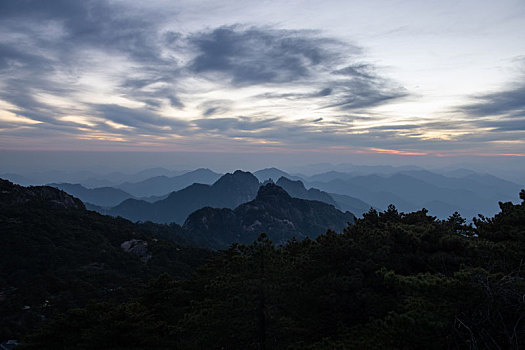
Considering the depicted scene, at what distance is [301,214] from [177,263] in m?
122

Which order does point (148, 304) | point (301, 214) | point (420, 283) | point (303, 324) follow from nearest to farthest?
point (420, 283), point (303, 324), point (148, 304), point (301, 214)

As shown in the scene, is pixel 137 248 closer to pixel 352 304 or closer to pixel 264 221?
pixel 352 304

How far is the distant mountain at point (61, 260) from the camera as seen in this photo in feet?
93.1

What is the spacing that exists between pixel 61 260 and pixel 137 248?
14174 millimetres

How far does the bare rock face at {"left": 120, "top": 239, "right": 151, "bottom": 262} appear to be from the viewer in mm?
53094

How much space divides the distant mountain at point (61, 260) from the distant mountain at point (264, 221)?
231 feet

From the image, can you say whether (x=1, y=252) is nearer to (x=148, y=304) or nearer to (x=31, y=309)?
(x=31, y=309)

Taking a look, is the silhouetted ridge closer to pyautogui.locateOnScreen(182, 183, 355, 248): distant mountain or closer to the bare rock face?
pyautogui.locateOnScreen(182, 183, 355, 248): distant mountain

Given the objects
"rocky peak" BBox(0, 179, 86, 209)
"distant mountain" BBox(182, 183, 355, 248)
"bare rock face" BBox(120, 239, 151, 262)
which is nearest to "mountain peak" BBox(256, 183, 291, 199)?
"distant mountain" BBox(182, 183, 355, 248)

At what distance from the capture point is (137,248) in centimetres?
5559

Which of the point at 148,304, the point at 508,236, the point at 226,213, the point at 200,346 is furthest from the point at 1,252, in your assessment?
the point at 226,213

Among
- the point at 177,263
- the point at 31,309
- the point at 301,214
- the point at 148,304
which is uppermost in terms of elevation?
the point at 148,304

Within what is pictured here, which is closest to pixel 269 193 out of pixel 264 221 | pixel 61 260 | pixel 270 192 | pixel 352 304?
pixel 270 192

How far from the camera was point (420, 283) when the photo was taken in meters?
8.59
